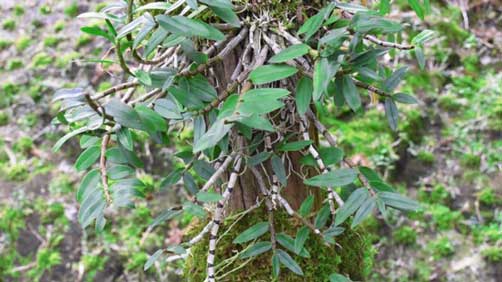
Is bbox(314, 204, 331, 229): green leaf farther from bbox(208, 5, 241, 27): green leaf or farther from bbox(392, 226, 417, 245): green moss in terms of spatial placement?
bbox(392, 226, 417, 245): green moss

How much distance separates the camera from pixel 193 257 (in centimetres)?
94

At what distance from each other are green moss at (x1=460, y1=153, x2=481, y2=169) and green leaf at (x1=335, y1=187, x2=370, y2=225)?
144cm

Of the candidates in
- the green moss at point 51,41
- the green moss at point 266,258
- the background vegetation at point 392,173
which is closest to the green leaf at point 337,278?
the green moss at point 266,258

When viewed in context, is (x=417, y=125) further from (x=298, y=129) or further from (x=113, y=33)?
(x=113, y=33)

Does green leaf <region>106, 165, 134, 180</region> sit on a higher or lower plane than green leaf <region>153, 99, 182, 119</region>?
lower

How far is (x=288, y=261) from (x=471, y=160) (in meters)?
1.43

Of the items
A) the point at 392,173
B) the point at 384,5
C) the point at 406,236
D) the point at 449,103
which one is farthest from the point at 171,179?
the point at 449,103

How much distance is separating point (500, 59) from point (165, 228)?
163 cm

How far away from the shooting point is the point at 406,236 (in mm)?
1836

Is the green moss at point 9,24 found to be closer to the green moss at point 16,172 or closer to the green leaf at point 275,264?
the green moss at point 16,172

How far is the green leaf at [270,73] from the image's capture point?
2.25 ft

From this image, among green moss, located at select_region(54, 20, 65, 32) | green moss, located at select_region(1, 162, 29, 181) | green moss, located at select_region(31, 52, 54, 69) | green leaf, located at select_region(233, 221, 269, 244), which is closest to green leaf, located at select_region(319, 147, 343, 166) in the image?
green leaf, located at select_region(233, 221, 269, 244)

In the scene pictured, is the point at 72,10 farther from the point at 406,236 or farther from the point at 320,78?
the point at 320,78

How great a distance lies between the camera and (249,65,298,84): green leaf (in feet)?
2.25
